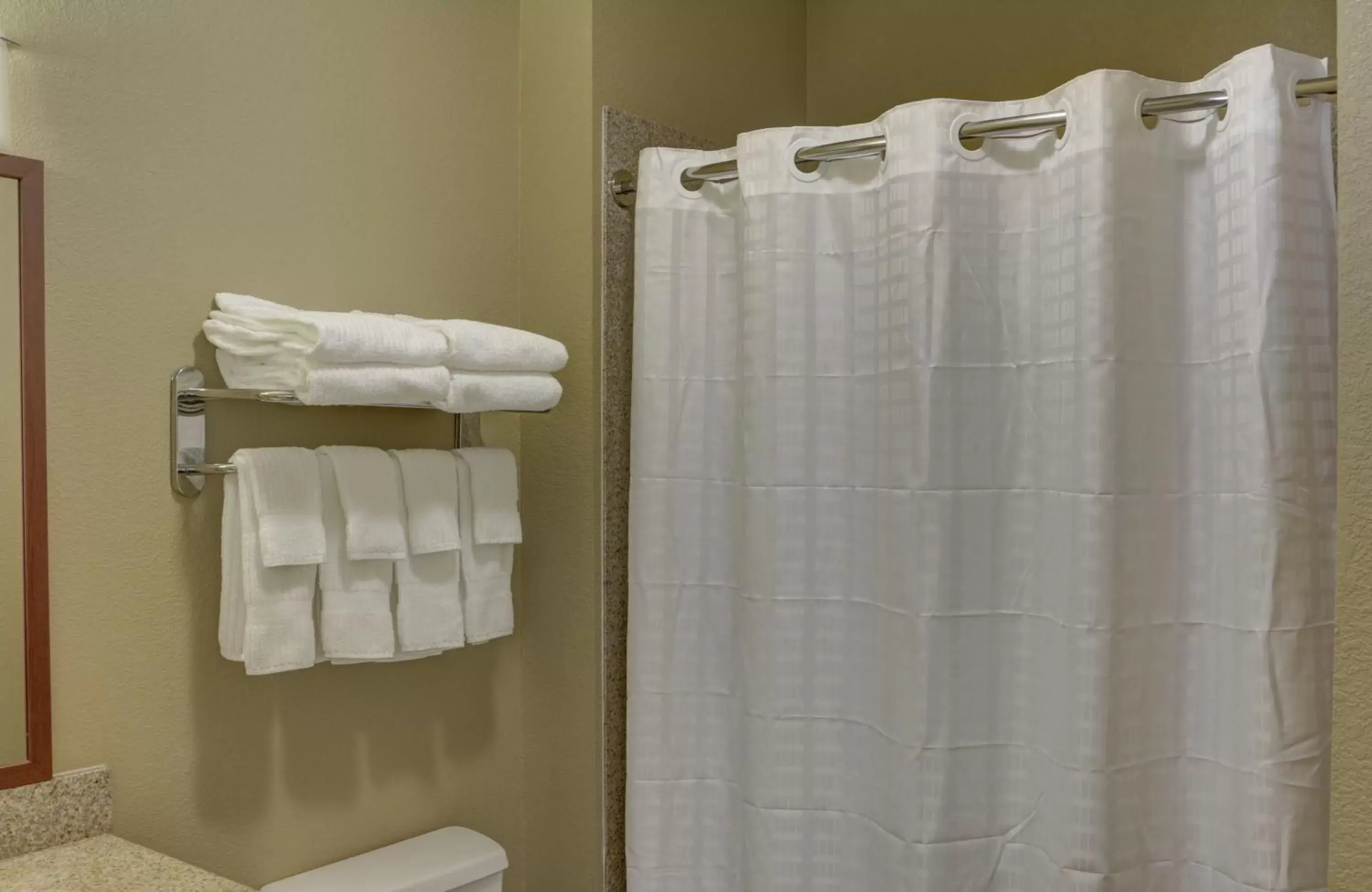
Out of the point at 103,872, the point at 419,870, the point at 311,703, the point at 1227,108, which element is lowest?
the point at 419,870

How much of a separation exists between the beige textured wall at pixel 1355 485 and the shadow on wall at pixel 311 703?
1.43 metres

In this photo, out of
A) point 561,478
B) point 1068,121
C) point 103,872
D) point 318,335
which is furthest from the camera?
point 561,478

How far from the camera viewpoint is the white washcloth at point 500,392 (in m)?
1.66

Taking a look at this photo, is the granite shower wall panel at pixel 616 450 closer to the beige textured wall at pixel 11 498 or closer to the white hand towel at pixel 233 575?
the white hand towel at pixel 233 575

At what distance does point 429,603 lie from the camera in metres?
1.71

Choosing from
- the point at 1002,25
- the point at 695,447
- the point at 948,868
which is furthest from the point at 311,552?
the point at 1002,25

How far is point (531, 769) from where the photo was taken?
2102 millimetres

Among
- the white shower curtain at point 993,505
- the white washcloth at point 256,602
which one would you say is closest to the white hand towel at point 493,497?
the white shower curtain at point 993,505

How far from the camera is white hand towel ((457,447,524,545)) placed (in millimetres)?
1813

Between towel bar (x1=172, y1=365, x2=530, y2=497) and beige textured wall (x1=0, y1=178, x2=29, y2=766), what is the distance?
0.21 m

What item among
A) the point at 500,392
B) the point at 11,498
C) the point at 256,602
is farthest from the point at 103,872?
the point at 500,392

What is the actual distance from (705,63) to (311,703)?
1.51m

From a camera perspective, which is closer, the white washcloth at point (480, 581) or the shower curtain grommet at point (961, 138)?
the shower curtain grommet at point (961, 138)

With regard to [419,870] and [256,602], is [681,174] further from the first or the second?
[419,870]
